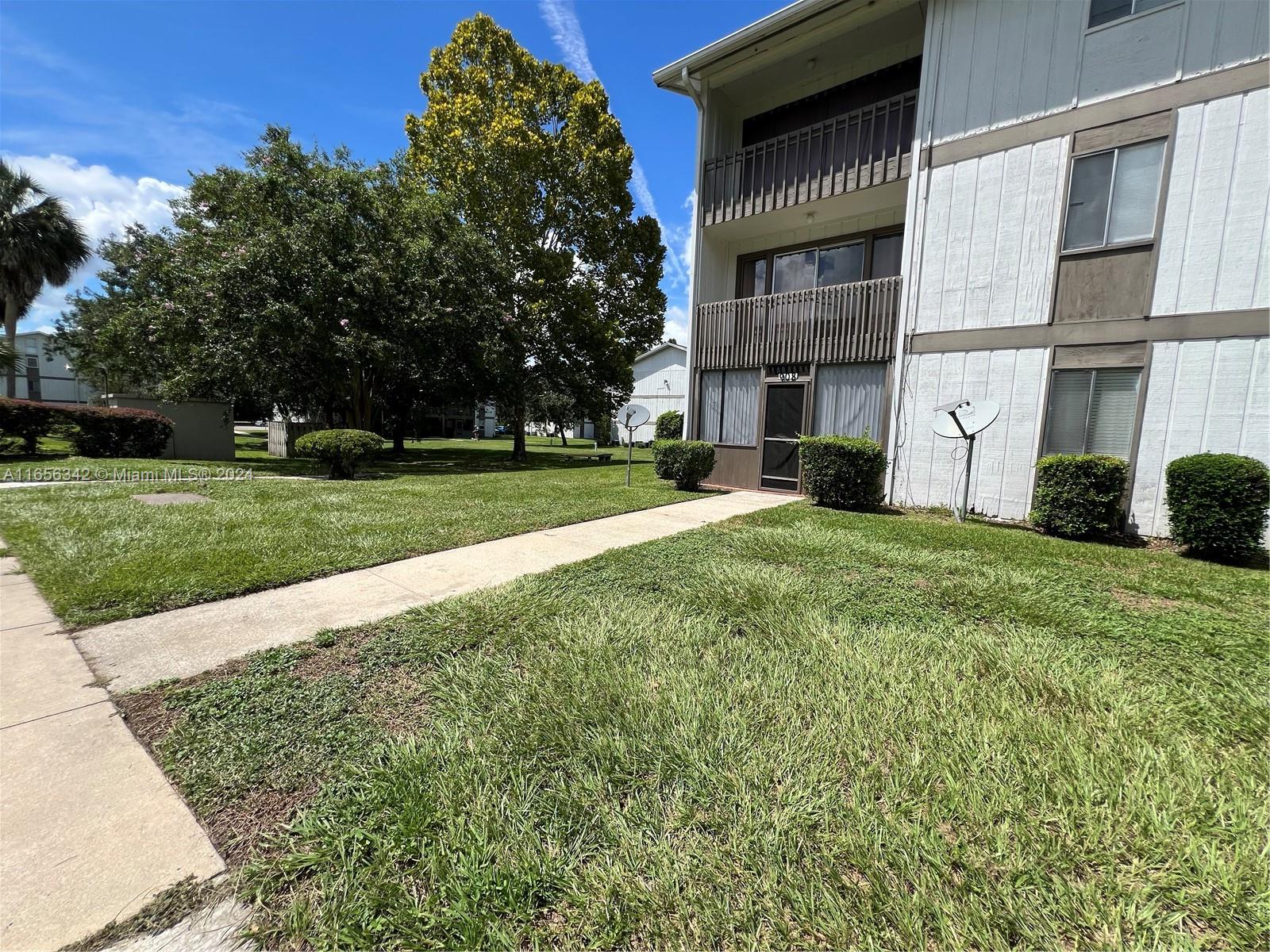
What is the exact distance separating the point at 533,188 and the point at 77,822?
19342 mm

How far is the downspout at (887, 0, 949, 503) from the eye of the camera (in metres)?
8.24

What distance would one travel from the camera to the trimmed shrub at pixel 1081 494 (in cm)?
651

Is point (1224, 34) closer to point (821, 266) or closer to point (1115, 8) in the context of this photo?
point (1115, 8)

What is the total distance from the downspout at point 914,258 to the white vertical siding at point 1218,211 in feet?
9.39

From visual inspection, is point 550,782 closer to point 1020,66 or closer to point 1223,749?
point 1223,749

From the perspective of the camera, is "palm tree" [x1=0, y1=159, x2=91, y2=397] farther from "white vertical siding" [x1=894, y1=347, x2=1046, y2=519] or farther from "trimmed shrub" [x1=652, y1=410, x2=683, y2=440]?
"white vertical siding" [x1=894, y1=347, x2=1046, y2=519]

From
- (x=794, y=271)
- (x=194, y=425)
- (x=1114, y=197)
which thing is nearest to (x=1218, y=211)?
(x=1114, y=197)

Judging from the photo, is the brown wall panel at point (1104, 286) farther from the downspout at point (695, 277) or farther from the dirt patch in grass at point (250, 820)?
the dirt patch in grass at point (250, 820)

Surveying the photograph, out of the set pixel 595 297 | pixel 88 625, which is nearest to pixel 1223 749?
pixel 88 625

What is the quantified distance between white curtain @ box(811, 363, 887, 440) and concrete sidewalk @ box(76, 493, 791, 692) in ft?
16.6

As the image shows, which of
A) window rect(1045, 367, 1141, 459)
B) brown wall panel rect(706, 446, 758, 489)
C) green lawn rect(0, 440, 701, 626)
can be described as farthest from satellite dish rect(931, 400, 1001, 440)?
green lawn rect(0, 440, 701, 626)

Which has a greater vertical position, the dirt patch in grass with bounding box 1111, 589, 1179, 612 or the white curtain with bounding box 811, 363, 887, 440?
the white curtain with bounding box 811, 363, 887, 440

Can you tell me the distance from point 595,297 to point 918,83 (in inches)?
487

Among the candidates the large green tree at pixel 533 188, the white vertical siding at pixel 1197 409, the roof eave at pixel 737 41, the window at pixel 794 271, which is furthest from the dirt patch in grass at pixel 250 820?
the large green tree at pixel 533 188
